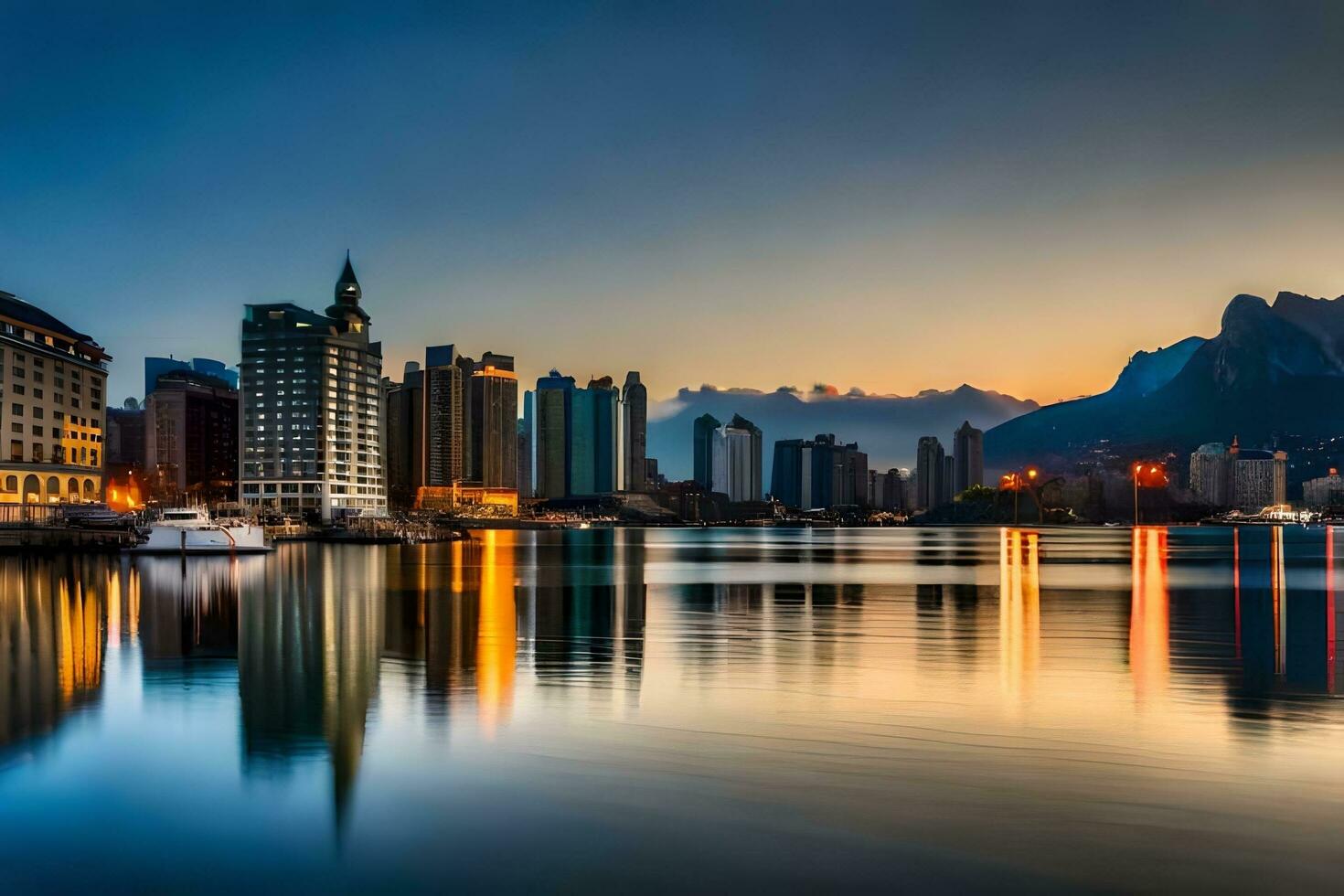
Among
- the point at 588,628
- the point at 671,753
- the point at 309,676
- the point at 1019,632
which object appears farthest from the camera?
the point at 588,628

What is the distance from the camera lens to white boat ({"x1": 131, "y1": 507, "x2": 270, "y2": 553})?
3418 inches

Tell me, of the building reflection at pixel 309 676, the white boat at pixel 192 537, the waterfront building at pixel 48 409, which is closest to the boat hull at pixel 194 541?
the white boat at pixel 192 537

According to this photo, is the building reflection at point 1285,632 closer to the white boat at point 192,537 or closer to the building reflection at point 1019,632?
the building reflection at point 1019,632

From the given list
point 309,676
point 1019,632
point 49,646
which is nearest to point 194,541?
point 49,646

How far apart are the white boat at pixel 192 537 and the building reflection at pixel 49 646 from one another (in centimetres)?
3122

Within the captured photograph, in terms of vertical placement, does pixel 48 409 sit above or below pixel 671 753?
above

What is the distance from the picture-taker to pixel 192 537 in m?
87.1

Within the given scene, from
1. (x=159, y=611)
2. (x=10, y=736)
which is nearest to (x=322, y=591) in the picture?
(x=159, y=611)

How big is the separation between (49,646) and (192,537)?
6475cm

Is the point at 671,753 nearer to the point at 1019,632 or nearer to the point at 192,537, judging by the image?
the point at 1019,632

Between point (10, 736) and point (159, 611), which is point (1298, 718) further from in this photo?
point (159, 611)

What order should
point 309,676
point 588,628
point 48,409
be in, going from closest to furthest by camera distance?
1. point 309,676
2. point 588,628
3. point 48,409

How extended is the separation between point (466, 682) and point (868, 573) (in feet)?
151

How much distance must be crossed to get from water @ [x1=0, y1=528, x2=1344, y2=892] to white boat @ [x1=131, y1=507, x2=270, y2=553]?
184 ft
